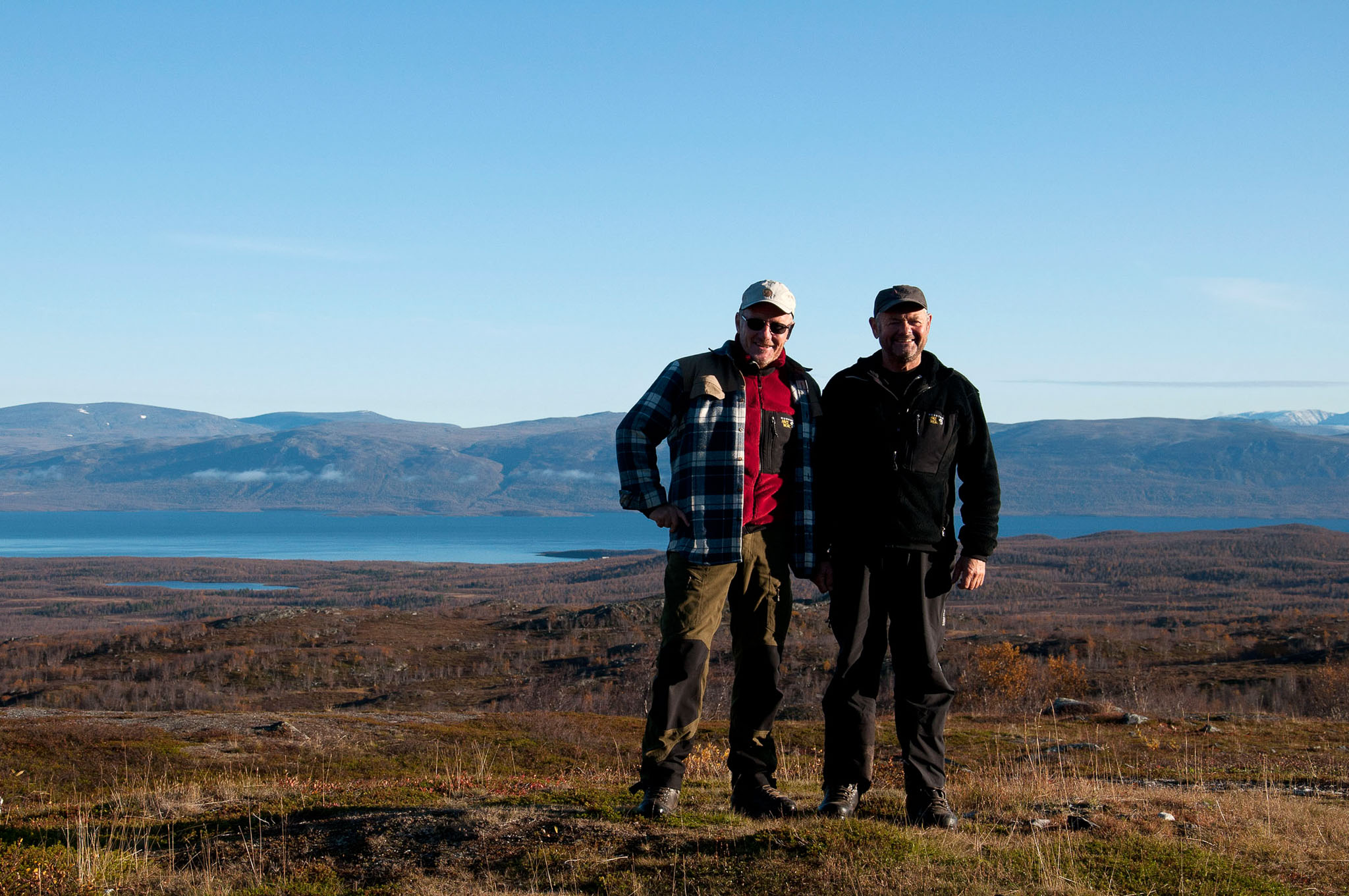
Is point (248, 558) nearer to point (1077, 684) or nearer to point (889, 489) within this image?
point (1077, 684)

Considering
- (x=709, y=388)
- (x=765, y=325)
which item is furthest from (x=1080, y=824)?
(x=765, y=325)

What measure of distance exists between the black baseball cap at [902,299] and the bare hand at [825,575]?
1.49 meters

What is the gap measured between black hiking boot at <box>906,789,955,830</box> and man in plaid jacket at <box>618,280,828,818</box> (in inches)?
26.9

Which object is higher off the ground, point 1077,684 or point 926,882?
point 926,882

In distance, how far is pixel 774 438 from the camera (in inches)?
247

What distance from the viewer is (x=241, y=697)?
41812 mm

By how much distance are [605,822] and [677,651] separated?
1003 mm

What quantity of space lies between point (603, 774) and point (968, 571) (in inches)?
251

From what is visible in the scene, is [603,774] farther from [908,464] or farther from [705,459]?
[908,464]

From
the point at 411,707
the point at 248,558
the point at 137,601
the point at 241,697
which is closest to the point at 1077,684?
the point at 411,707

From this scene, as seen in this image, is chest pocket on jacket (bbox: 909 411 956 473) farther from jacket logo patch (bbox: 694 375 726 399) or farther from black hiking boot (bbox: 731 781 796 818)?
black hiking boot (bbox: 731 781 796 818)

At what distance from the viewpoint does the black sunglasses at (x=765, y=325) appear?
6188mm

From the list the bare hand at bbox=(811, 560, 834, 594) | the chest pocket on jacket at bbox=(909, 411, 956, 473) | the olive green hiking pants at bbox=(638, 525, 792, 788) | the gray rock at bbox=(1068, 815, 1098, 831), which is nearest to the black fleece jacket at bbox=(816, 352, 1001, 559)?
the chest pocket on jacket at bbox=(909, 411, 956, 473)

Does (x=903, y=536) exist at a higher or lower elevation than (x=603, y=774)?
higher
